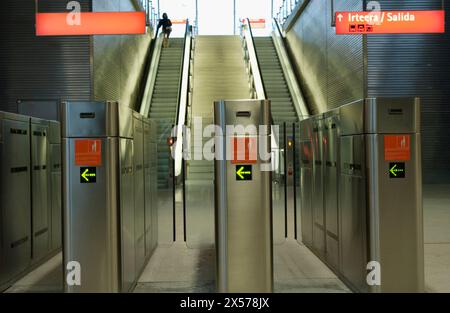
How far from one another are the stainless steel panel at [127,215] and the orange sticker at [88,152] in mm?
219

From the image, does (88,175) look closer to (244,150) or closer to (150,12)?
(244,150)

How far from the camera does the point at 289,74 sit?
16375 millimetres

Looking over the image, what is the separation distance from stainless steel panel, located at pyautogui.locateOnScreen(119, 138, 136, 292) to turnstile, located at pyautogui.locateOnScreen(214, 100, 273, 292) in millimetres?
781

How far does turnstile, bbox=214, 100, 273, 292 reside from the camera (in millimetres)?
3855

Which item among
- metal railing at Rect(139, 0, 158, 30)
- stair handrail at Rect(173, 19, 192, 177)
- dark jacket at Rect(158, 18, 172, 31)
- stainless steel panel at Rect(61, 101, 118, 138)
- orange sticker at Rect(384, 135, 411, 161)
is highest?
metal railing at Rect(139, 0, 158, 30)

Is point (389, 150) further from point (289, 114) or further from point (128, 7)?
point (128, 7)

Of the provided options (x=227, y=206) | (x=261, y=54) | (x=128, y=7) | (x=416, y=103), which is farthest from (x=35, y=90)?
(x=261, y=54)

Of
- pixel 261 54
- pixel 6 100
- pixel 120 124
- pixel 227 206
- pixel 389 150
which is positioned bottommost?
pixel 227 206

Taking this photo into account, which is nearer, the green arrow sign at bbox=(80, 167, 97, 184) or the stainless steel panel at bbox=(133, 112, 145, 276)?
the green arrow sign at bbox=(80, 167, 97, 184)

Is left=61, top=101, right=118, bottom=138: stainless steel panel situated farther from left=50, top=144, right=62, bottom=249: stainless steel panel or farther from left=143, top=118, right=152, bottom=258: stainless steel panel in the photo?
left=50, top=144, right=62, bottom=249: stainless steel panel

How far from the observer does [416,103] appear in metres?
3.99

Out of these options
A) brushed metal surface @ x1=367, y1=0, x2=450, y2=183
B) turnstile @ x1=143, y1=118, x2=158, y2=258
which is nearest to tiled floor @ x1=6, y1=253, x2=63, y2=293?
turnstile @ x1=143, y1=118, x2=158, y2=258

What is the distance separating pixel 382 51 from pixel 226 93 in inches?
213

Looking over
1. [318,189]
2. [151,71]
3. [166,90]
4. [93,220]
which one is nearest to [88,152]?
[93,220]
